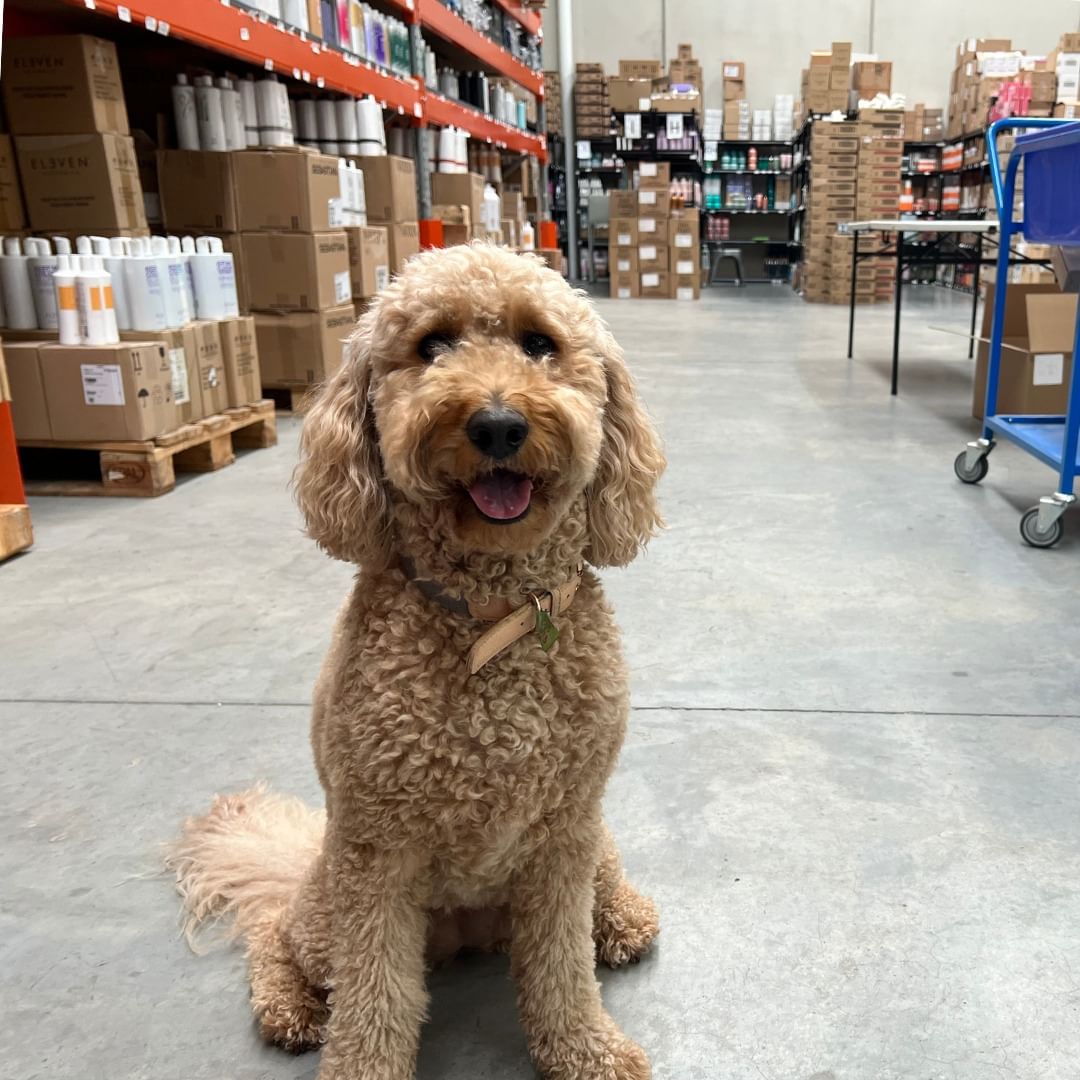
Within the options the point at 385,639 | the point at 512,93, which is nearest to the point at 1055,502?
the point at 385,639

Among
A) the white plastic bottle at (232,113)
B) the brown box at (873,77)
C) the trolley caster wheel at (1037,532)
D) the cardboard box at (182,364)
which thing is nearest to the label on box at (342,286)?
the white plastic bottle at (232,113)

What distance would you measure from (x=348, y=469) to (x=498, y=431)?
208 mm

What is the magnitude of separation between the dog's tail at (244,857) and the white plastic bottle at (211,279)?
9.03 feet

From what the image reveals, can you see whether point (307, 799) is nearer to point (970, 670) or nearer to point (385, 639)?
point (385, 639)

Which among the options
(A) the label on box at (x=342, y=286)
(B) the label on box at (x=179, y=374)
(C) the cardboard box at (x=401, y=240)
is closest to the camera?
(B) the label on box at (x=179, y=374)

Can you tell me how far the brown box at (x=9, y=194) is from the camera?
366 centimetres

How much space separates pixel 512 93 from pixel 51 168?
7.40 m

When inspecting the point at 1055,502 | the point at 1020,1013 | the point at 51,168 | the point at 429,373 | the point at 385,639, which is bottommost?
the point at 1020,1013

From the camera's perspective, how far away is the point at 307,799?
1700mm

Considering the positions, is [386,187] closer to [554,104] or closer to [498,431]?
[498,431]

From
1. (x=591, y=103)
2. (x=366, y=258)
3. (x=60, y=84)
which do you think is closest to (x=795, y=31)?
(x=591, y=103)

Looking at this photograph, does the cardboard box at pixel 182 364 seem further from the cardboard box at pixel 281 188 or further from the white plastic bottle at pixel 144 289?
the cardboard box at pixel 281 188

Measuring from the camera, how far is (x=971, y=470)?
3484 millimetres

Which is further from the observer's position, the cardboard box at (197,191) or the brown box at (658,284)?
the brown box at (658,284)
